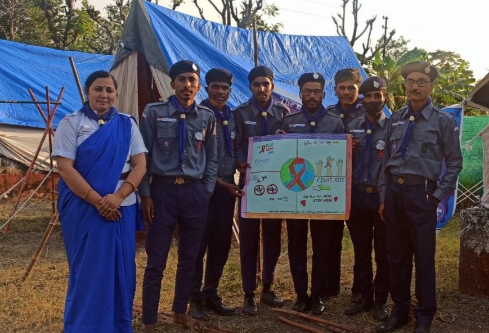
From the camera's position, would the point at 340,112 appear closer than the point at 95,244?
No

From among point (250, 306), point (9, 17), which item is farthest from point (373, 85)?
point (9, 17)

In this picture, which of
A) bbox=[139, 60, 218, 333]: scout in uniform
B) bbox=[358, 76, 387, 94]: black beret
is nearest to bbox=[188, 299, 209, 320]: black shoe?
bbox=[139, 60, 218, 333]: scout in uniform

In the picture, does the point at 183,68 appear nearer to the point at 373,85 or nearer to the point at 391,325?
the point at 373,85

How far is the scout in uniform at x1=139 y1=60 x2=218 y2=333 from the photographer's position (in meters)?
3.78

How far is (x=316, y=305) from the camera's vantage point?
4.38 m

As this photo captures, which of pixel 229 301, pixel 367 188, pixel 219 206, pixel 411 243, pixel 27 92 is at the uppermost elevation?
pixel 27 92

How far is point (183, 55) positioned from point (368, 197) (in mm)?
3695

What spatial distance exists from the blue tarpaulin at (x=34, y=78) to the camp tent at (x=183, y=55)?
15.5 ft

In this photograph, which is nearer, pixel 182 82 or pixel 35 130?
pixel 182 82

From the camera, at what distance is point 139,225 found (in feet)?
11.9

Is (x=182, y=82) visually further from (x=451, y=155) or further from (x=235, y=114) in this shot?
(x=451, y=155)

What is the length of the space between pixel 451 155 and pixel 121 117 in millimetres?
2193

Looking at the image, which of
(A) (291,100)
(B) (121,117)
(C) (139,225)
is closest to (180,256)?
(C) (139,225)

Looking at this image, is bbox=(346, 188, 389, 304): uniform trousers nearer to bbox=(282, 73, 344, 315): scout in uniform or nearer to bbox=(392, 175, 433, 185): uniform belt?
bbox=(282, 73, 344, 315): scout in uniform
